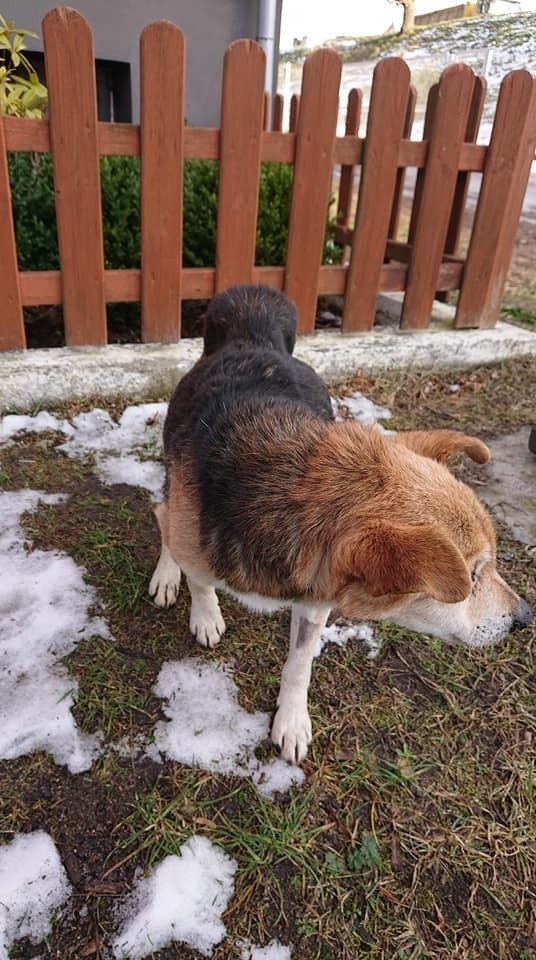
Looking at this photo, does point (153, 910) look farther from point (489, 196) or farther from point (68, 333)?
point (489, 196)

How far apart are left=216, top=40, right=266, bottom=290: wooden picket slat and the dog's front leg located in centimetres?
316

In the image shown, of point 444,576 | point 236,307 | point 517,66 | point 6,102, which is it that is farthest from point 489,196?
point 444,576

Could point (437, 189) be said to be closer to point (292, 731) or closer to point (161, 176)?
Result: point (161, 176)

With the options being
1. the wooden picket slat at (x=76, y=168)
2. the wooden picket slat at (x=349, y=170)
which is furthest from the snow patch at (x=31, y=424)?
the wooden picket slat at (x=349, y=170)

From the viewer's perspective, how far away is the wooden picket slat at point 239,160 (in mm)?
4098

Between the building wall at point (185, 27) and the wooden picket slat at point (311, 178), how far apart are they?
4878 millimetres

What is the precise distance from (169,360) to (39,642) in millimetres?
2502

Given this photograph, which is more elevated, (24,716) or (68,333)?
(68,333)

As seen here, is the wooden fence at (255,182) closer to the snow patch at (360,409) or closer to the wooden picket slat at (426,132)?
the wooden picket slat at (426,132)

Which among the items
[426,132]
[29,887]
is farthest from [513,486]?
[29,887]

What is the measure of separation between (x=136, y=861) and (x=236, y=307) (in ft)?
7.58

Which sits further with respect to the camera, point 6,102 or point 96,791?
point 6,102

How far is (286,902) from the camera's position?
184cm

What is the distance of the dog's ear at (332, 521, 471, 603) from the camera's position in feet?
4.89
